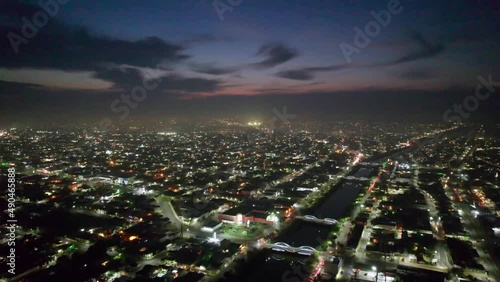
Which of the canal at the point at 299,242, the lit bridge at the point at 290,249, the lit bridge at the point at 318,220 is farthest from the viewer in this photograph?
the lit bridge at the point at 318,220

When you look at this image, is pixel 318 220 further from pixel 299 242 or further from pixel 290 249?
pixel 290 249

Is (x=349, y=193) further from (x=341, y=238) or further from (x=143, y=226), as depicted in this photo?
(x=143, y=226)

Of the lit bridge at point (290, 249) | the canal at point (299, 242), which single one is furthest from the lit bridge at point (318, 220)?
the lit bridge at point (290, 249)

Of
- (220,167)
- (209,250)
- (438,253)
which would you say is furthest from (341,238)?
(220,167)

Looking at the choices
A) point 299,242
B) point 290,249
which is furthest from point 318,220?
point 290,249

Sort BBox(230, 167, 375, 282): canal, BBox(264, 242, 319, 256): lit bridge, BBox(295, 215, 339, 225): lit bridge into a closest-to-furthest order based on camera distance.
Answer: BBox(230, 167, 375, 282): canal < BBox(264, 242, 319, 256): lit bridge < BBox(295, 215, 339, 225): lit bridge

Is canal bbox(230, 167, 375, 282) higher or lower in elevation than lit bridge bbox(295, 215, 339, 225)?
lower

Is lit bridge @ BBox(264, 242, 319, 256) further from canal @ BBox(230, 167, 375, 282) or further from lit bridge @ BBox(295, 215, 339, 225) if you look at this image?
lit bridge @ BBox(295, 215, 339, 225)

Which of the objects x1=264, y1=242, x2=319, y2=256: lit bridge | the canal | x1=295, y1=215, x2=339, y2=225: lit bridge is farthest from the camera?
x1=295, y1=215, x2=339, y2=225: lit bridge

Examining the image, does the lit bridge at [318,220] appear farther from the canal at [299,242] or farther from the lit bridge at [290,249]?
the lit bridge at [290,249]

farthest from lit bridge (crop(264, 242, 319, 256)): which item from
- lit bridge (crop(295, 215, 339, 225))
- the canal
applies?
lit bridge (crop(295, 215, 339, 225))

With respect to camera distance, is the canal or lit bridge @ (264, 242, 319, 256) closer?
the canal
